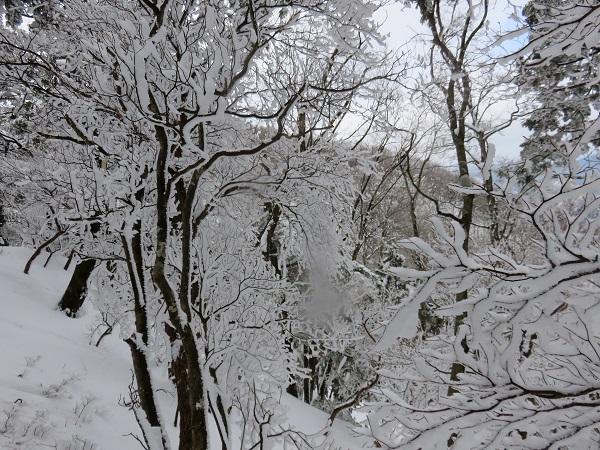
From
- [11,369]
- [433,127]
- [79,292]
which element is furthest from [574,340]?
[433,127]

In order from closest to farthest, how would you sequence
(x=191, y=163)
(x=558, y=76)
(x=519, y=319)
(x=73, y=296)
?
(x=519, y=319) < (x=191, y=163) < (x=558, y=76) < (x=73, y=296)

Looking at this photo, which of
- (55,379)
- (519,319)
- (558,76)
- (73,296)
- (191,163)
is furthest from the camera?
(73,296)

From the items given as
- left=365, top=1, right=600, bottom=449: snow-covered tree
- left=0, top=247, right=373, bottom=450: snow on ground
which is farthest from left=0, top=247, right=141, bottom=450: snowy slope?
left=365, top=1, right=600, bottom=449: snow-covered tree

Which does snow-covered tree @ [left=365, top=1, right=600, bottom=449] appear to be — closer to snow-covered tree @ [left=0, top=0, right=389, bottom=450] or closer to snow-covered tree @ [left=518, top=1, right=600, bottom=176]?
snow-covered tree @ [left=518, top=1, right=600, bottom=176]

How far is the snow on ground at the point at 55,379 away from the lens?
4.69 metres

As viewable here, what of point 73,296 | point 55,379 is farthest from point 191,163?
point 73,296

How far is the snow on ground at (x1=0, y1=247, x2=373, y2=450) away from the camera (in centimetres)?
469

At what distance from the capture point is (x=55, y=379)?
5.96m

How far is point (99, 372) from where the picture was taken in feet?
23.4

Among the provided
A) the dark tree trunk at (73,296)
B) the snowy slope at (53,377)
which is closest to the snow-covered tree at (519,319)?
the snowy slope at (53,377)

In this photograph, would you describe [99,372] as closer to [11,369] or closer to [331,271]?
[11,369]

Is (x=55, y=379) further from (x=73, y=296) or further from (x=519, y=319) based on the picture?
(x=519, y=319)

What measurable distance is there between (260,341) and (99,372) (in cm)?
376

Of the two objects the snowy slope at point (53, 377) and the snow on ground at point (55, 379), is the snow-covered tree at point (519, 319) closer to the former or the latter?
the snow on ground at point (55, 379)
